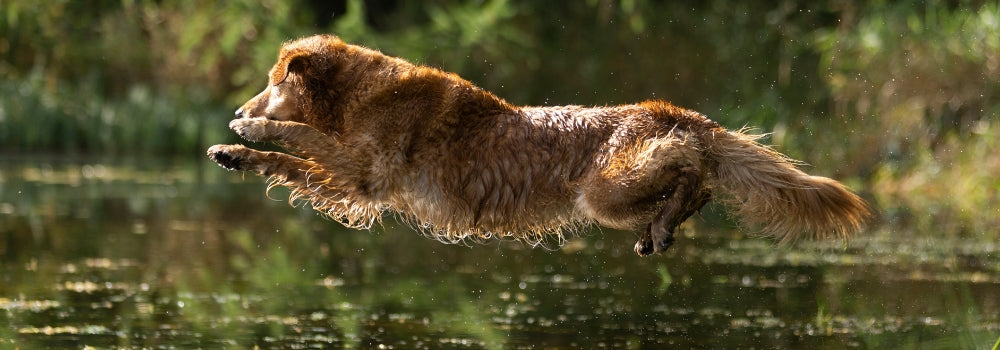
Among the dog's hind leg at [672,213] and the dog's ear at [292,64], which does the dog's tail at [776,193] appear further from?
the dog's ear at [292,64]

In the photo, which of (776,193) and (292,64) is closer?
(776,193)

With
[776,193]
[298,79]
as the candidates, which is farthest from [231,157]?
[776,193]

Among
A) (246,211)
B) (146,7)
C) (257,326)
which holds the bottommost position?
(257,326)

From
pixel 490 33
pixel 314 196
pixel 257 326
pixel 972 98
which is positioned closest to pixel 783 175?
pixel 314 196

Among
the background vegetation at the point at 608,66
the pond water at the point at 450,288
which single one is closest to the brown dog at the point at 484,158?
the pond water at the point at 450,288

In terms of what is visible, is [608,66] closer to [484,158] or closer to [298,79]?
[298,79]

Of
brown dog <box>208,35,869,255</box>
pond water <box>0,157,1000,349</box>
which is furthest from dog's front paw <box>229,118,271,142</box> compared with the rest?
pond water <box>0,157,1000,349</box>

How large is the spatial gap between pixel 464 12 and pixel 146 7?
611cm

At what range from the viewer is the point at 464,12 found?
22.8m

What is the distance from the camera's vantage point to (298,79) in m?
7.66

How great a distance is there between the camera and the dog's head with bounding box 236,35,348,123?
7.61m

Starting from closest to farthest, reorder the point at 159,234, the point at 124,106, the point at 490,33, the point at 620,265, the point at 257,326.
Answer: the point at 257,326 < the point at 620,265 < the point at 159,234 < the point at 124,106 < the point at 490,33

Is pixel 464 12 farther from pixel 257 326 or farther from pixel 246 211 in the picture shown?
pixel 257 326

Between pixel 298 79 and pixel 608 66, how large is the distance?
50.3ft
